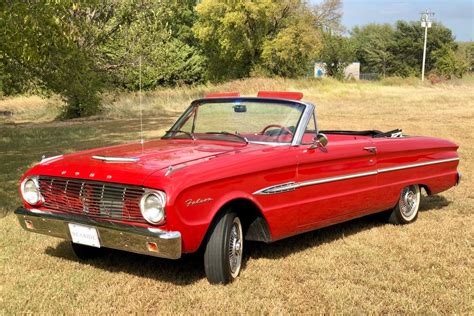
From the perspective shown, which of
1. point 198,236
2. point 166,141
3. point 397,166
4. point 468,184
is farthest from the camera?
point 468,184

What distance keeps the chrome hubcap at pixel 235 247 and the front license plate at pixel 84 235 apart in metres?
1.03

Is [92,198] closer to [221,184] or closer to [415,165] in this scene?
[221,184]

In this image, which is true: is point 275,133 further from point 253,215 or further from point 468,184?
point 468,184

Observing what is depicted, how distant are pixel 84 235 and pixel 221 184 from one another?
112 cm

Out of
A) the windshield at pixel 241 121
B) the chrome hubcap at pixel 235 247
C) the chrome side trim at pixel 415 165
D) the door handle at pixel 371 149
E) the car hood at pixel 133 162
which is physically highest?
the windshield at pixel 241 121

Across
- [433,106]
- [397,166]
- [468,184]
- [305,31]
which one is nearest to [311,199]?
[397,166]

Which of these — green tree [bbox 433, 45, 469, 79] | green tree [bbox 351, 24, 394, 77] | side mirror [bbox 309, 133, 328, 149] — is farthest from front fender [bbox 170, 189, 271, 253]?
green tree [bbox 351, 24, 394, 77]

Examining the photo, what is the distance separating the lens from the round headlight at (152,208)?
→ 3.82 m

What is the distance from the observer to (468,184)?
8.42m

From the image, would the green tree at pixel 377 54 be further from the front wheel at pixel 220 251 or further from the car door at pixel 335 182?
the front wheel at pixel 220 251

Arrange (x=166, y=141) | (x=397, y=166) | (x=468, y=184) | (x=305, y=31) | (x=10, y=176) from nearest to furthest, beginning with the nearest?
1. (x=166, y=141)
2. (x=397, y=166)
3. (x=468, y=184)
4. (x=10, y=176)
5. (x=305, y=31)

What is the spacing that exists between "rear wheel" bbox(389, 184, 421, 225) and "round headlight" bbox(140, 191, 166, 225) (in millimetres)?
3271

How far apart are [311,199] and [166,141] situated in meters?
1.55

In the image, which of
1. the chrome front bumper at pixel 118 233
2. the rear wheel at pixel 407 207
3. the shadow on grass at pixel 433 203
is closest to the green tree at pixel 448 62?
the shadow on grass at pixel 433 203
